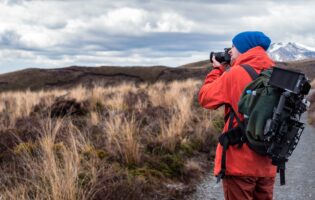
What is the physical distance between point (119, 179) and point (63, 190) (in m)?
1.17

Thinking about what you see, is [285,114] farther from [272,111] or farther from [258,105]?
[258,105]

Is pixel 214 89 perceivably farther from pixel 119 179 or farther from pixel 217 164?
pixel 119 179

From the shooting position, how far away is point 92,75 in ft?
140

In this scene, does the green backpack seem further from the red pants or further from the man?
the red pants

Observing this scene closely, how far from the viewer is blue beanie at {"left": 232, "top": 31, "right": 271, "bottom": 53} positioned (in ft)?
12.4

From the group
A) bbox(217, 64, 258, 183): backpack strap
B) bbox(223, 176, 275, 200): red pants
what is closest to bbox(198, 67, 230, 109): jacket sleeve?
bbox(217, 64, 258, 183): backpack strap

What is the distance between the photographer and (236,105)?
3.65m

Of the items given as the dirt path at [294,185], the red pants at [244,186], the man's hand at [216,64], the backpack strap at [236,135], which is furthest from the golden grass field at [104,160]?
the man's hand at [216,64]

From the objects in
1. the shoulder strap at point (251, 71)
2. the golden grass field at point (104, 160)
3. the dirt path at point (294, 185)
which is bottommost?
the dirt path at point (294, 185)

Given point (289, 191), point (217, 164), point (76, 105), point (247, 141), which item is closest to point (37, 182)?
point (217, 164)

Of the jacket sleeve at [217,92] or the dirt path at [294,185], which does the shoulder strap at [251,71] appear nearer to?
the jacket sleeve at [217,92]

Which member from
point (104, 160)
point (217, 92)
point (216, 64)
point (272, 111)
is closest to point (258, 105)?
point (272, 111)

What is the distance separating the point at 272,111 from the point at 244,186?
0.71 metres

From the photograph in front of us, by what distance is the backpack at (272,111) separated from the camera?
3.32 metres
